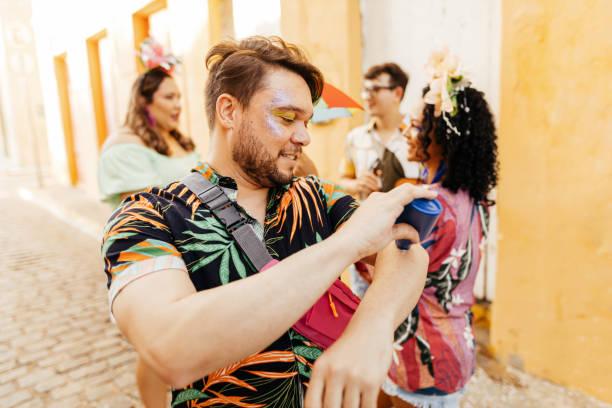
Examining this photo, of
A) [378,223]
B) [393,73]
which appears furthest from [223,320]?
[393,73]

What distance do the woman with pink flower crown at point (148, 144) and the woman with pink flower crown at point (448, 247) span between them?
1.67m

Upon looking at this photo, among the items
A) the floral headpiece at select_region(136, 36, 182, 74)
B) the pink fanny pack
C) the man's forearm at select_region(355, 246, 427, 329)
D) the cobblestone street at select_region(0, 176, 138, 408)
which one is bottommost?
the cobblestone street at select_region(0, 176, 138, 408)

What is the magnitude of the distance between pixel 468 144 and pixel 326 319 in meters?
1.48

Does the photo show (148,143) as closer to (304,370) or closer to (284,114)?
(284,114)

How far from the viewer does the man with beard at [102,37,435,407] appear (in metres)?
0.85

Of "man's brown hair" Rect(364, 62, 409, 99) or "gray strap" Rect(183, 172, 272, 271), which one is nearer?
"gray strap" Rect(183, 172, 272, 271)

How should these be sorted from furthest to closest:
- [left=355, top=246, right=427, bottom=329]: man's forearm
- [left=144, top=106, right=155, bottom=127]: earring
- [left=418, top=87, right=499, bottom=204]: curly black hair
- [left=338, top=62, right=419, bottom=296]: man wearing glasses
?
[left=338, top=62, right=419, bottom=296]: man wearing glasses
[left=144, top=106, right=155, bottom=127]: earring
[left=418, top=87, right=499, bottom=204]: curly black hair
[left=355, top=246, right=427, bottom=329]: man's forearm

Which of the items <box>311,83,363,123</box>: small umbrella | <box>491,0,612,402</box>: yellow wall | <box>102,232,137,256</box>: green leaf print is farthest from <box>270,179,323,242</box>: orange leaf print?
<box>491,0,612,402</box>: yellow wall

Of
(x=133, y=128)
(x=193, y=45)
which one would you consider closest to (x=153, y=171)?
(x=133, y=128)

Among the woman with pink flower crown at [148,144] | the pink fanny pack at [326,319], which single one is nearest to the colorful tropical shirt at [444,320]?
the pink fanny pack at [326,319]

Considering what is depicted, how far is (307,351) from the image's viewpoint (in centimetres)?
124

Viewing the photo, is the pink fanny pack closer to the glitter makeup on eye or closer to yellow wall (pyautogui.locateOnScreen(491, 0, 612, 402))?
the glitter makeup on eye

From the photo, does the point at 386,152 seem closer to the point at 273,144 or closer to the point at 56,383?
the point at 273,144

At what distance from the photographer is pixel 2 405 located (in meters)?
3.02
